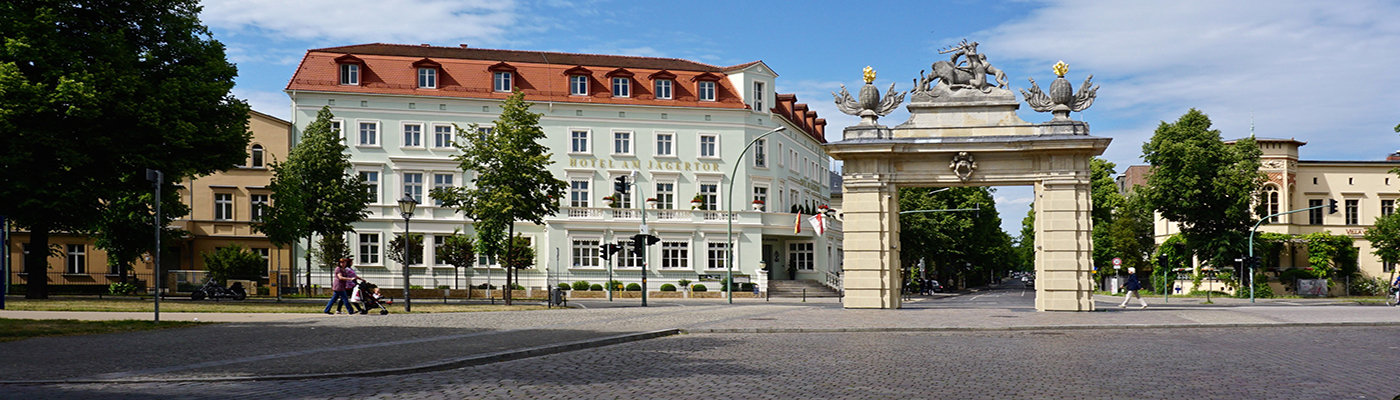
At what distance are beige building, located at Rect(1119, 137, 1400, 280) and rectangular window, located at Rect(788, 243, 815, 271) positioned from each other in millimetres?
28918

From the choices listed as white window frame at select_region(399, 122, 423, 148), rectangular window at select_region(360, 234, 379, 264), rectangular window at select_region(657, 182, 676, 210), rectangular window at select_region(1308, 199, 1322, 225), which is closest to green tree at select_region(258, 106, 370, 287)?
rectangular window at select_region(360, 234, 379, 264)

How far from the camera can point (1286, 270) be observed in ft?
221

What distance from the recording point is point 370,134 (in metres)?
58.1

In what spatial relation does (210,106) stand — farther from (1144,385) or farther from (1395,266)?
(1395,266)

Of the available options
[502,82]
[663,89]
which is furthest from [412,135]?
[663,89]

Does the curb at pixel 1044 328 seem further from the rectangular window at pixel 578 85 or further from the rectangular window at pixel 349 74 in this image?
the rectangular window at pixel 349 74

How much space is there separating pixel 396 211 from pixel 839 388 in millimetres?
48934

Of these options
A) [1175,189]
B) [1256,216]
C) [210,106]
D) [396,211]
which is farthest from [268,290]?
[1256,216]

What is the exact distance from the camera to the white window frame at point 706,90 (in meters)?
62.1

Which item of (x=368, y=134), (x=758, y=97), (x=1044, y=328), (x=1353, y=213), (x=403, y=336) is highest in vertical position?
(x=758, y=97)

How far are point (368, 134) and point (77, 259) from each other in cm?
1627

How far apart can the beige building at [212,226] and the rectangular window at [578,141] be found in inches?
584

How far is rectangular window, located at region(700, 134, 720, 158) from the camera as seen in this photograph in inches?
2420

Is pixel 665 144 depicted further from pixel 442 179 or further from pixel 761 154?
pixel 442 179
